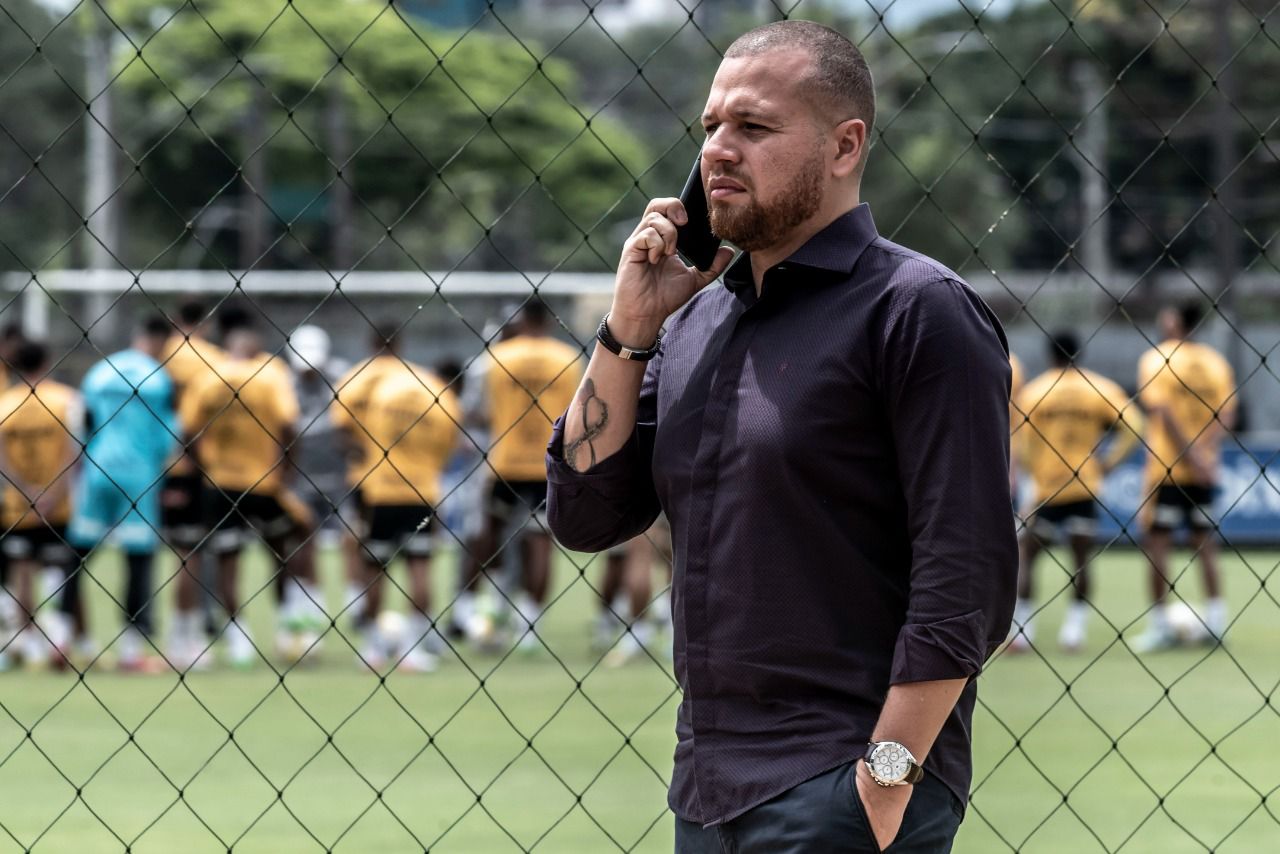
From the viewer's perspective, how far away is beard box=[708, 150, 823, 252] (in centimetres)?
272

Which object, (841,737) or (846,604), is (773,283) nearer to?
(846,604)

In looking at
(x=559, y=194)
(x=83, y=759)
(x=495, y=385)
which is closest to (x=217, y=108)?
(x=559, y=194)

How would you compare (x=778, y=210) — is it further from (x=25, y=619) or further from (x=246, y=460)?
(x=25, y=619)

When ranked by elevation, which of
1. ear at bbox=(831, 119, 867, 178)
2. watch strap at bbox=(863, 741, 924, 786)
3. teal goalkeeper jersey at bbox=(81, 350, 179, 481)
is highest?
ear at bbox=(831, 119, 867, 178)

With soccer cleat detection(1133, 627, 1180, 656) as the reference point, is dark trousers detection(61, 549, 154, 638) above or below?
above

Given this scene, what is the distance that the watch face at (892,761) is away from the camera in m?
2.51

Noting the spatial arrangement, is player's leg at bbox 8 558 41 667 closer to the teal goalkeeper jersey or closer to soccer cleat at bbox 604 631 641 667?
the teal goalkeeper jersey

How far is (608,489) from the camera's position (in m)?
2.99

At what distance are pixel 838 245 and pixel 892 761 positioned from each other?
782 mm

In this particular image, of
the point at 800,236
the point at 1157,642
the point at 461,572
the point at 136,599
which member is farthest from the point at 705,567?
the point at 461,572

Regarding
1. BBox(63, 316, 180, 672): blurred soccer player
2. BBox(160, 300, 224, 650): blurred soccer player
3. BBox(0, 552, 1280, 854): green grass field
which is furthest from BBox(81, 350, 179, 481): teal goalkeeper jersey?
BBox(0, 552, 1280, 854): green grass field

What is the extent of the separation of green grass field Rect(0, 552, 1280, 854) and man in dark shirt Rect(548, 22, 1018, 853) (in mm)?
1657

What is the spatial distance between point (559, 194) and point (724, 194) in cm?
4359

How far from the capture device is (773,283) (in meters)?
2.76
